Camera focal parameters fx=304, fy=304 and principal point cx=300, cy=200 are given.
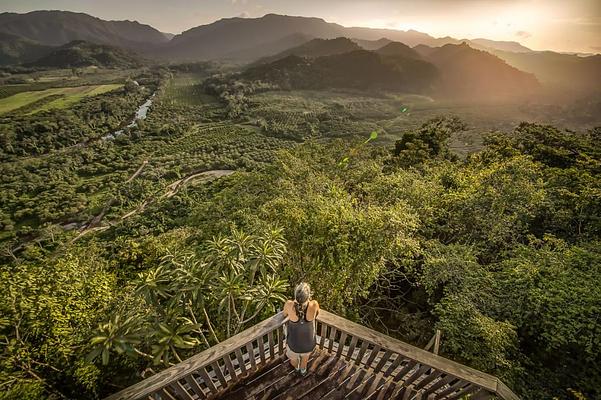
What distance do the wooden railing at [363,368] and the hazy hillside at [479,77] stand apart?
450 feet

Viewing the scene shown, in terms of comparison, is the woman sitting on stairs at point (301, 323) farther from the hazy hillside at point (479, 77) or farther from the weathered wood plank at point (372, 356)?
the hazy hillside at point (479, 77)

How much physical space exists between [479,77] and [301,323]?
159 m

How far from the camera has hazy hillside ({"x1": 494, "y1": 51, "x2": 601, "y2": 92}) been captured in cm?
6631

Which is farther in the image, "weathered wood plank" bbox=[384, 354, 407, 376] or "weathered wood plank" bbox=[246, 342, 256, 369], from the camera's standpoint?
"weathered wood plank" bbox=[246, 342, 256, 369]

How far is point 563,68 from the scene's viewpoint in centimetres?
9000

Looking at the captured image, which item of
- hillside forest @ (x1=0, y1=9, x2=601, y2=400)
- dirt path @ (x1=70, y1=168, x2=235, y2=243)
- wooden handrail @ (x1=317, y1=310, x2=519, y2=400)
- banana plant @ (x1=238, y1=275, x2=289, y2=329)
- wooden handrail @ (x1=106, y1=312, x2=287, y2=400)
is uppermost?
wooden handrail @ (x1=106, y1=312, x2=287, y2=400)

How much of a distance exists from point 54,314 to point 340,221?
16.1 ft

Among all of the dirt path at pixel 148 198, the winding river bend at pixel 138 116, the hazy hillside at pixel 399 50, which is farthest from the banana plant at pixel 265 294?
the hazy hillside at pixel 399 50

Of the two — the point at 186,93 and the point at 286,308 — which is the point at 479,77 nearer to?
the point at 186,93

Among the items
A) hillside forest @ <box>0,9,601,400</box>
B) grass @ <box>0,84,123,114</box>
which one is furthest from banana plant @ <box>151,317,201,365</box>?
grass @ <box>0,84,123,114</box>

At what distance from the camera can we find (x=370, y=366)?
387 centimetres

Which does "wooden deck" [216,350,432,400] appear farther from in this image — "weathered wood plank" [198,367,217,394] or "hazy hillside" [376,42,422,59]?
"hazy hillside" [376,42,422,59]

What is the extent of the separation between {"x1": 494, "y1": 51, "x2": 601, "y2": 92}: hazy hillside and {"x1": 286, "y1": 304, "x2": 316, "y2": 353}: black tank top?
8859cm

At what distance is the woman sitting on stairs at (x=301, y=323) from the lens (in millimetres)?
3545
